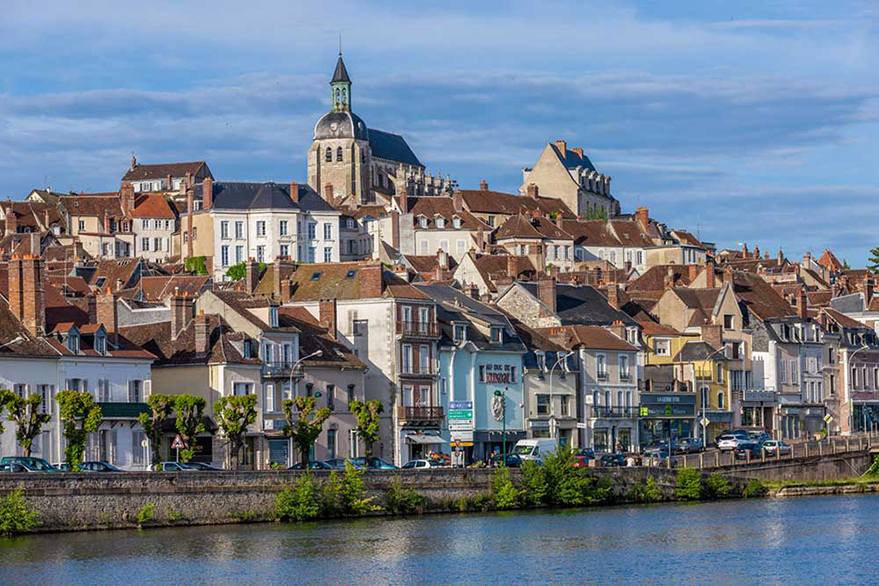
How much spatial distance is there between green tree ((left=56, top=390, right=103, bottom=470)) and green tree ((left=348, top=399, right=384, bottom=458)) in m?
15.7

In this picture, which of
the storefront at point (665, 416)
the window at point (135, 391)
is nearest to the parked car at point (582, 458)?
the storefront at point (665, 416)

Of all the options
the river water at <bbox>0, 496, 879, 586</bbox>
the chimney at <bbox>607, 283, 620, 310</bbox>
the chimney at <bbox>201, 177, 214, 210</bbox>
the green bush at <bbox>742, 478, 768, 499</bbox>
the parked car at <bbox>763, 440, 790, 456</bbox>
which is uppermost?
the chimney at <bbox>201, 177, 214, 210</bbox>

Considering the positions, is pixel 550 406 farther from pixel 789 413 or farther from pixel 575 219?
pixel 575 219

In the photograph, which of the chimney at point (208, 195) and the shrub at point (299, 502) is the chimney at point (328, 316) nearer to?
the shrub at point (299, 502)

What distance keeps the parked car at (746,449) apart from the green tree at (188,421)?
29.7 metres

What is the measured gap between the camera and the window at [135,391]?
7869cm

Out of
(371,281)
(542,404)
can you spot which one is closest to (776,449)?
(542,404)

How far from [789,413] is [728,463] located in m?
28.0

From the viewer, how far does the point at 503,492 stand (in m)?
77.7

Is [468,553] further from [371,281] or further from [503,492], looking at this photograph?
[371,281]

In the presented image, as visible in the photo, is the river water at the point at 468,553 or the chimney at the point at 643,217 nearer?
the river water at the point at 468,553

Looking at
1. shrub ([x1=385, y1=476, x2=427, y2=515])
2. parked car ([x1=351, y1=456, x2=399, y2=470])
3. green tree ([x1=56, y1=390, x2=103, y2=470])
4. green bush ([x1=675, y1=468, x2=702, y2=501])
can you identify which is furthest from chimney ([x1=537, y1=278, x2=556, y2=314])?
green tree ([x1=56, y1=390, x2=103, y2=470])

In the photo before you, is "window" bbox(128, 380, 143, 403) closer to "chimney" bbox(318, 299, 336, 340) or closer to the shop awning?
"chimney" bbox(318, 299, 336, 340)

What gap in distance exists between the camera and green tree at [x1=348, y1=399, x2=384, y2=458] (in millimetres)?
85562
